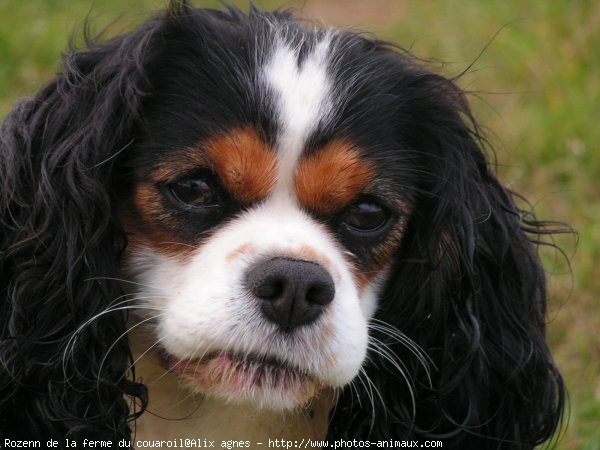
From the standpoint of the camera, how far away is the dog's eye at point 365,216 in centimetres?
313

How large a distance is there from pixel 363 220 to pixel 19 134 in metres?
0.99

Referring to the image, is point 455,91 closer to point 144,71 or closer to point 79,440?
point 144,71

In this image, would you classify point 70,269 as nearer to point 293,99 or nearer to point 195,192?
point 195,192

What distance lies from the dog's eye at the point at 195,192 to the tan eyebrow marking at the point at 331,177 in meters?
Result: 0.22

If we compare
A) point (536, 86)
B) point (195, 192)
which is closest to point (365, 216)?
point (195, 192)

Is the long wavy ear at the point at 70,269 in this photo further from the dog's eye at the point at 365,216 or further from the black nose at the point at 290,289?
the dog's eye at the point at 365,216

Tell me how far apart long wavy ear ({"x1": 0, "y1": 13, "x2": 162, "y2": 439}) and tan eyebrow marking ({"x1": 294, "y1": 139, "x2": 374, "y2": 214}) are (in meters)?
0.48

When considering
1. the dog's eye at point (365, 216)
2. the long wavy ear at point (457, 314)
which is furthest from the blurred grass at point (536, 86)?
the dog's eye at point (365, 216)

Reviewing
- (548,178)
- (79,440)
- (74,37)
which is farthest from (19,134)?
(548,178)

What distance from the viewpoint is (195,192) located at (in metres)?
3.03

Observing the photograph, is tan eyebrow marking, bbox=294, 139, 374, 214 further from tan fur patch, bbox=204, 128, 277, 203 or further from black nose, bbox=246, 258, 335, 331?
black nose, bbox=246, 258, 335, 331

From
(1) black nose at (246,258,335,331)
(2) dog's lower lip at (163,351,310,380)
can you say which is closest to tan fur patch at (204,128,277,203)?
(1) black nose at (246,258,335,331)

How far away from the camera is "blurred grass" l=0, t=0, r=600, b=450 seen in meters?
4.80

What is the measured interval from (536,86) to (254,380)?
12.3 feet
